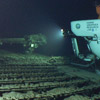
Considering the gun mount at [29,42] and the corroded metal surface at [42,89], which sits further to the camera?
the gun mount at [29,42]

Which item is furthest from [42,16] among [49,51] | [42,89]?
[42,89]

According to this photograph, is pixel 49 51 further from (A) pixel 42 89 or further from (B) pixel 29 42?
(A) pixel 42 89

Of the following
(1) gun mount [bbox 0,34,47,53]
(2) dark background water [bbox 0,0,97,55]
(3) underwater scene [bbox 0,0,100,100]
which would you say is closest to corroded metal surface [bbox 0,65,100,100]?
(3) underwater scene [bbox 0,0,100,100]

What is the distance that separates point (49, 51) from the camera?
1016 cm

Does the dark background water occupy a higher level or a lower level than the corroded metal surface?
higher

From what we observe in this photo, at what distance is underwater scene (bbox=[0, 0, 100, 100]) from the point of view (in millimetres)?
4045

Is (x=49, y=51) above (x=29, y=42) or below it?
below

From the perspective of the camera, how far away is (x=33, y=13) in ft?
41.9

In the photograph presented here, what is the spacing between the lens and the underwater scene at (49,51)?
13.3 feet

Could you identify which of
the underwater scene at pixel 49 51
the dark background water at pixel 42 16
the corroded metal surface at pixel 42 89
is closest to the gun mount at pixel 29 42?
the underwater scene at pixel 49 51

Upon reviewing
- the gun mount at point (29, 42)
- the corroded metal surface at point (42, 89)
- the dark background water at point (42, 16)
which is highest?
the dark background water at point (42, 16)

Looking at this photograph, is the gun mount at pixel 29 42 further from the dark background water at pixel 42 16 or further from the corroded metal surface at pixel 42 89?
the corroded metal surface at pixel 42 89

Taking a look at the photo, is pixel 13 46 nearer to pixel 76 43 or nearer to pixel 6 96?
pixel 76 43

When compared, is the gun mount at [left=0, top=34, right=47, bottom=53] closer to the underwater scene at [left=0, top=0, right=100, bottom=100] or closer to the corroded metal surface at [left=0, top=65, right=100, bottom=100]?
the underwater scene at [left=0, top=0, right=100, bottom=100]
